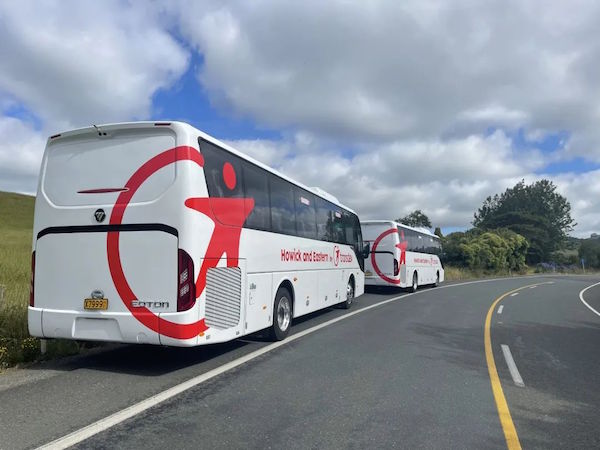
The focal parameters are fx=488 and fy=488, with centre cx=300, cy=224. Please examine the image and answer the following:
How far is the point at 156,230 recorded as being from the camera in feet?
20.9

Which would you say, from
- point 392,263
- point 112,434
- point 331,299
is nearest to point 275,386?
point 112,434

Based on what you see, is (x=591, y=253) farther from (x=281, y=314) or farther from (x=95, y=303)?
(x=95, y=303)

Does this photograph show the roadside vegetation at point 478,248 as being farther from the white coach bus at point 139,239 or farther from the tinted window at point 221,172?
the tinted window at point 221,172

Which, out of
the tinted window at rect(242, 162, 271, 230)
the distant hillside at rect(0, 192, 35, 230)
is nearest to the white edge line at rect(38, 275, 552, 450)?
the tinted window at rect(242, 162, 271, 230)

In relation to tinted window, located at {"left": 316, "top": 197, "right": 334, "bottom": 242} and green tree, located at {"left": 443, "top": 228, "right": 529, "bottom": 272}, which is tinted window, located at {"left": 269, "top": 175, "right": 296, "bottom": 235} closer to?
tinted window, located at {"left": 316, "top": 197, "right": 334, "bottom": 242}

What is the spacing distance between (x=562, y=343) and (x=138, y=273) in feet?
27.5

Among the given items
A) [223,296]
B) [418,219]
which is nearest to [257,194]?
[223,296]

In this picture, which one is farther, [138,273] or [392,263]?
[392,263]

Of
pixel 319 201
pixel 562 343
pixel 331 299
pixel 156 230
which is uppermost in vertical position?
pixel 319 201

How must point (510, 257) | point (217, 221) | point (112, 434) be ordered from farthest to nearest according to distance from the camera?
point (510, 257)
point (217, 221)
point (112, 434)

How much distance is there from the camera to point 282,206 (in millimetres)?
9555

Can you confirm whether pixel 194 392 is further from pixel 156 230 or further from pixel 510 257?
pixel 510 257

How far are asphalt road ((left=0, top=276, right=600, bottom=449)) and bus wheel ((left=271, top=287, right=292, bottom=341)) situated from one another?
29 centimetres

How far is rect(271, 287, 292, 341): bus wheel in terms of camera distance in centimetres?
883
